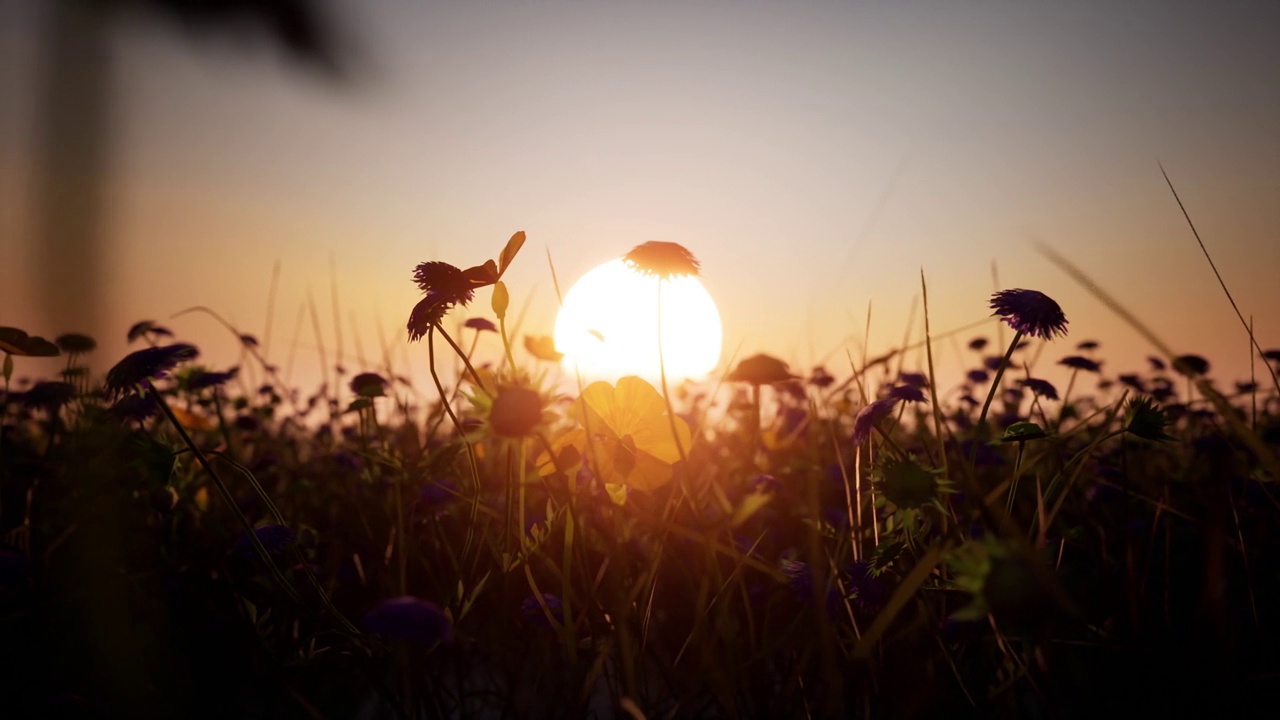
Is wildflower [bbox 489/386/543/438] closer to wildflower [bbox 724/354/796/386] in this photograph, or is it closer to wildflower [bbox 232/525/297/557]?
wildflower [bbox 232/525/297/557]

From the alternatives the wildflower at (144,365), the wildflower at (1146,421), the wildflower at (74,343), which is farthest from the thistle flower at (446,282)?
the wildflower at (74,343)

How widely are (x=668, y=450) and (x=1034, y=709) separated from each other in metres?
0.96

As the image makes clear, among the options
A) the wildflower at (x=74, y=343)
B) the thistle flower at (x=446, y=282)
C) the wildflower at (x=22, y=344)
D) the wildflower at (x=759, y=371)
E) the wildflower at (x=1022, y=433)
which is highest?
the thistle flower at (x=446, y=282)

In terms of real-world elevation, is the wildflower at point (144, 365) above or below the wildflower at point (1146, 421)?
above

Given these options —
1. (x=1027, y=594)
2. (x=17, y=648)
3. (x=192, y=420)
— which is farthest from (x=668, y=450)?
(x=192, y=420)

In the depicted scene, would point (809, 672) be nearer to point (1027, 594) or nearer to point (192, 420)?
point (1027, 594)

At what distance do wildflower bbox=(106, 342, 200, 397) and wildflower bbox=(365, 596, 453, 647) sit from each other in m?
0.67

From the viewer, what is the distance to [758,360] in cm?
189

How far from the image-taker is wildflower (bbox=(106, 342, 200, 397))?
1084 millimetres

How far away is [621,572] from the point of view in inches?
51.6

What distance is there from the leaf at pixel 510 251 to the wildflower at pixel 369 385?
0.97 m

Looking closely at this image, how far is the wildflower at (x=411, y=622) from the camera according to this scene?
0.71 meters

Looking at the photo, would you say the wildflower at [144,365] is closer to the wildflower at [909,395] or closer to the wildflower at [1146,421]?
the wildflower at [909,395]

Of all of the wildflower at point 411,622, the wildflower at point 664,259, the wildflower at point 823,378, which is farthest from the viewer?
the wildflower at point 823,378
